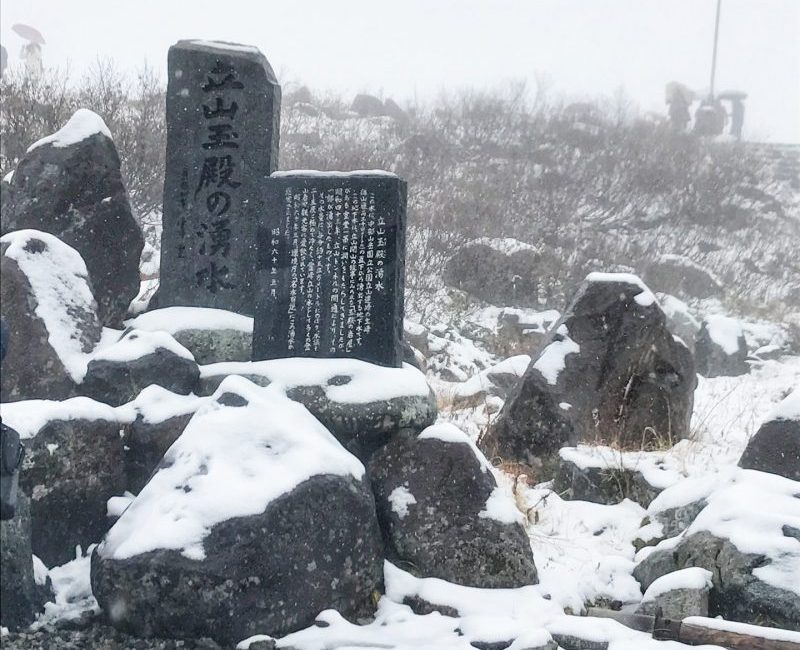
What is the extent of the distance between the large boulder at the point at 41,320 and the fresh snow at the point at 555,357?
11.0 feet

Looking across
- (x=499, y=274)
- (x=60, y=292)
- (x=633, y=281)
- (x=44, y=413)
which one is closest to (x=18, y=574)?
(x=44, y=413)

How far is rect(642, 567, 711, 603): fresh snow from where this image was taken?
3.81 metres

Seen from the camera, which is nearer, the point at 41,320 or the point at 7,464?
the point at 7,464

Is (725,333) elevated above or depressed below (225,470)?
below

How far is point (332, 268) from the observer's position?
16.8 feet

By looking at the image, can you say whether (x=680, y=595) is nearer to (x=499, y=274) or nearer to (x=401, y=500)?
(x=401, y=500)

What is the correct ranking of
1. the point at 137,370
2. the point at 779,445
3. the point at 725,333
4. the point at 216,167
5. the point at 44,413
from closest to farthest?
the point at 44,413 < the point at 137,370 < the point at 779,445 < the point at 216,167 < the point at 725,333

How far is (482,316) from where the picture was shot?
13766mm

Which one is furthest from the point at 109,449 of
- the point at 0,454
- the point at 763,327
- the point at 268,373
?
the point at 763,327

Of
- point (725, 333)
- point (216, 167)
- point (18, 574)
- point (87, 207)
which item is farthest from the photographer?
point (725, 333)

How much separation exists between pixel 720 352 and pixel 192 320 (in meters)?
9.21

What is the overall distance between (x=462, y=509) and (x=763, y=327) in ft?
43.6

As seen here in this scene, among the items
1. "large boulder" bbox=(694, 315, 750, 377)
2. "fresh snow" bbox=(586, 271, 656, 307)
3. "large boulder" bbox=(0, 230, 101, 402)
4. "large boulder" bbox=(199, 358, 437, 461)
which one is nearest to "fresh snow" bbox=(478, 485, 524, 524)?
"large boulder" bbox=(199, 358, 437, 461)

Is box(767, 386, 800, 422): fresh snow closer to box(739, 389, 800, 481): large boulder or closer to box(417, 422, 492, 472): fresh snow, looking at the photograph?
box(739, 389, 800, 481): large boulder
